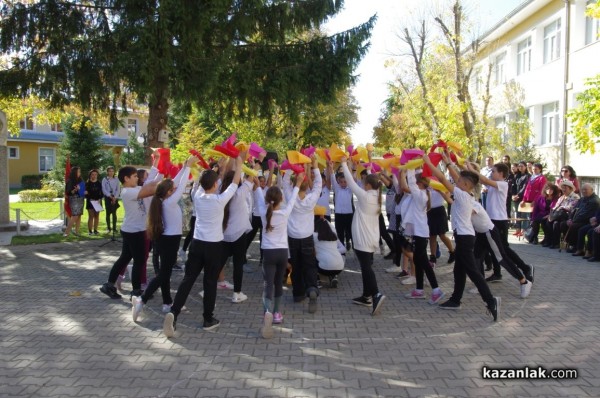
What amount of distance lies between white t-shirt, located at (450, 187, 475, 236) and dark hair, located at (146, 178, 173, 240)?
144 inches

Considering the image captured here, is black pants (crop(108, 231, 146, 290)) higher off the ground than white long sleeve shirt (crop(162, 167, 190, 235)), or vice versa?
white long sleeve shirt (crop(162, 167, 190, 235))

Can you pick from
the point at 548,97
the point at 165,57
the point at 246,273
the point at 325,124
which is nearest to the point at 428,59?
the point at 548,97

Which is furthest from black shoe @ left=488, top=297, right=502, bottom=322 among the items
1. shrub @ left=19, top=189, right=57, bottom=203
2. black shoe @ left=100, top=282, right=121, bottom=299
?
shrub @ left=19, top=189, right=57, bottom=203

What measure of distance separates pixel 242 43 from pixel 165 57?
102 inches

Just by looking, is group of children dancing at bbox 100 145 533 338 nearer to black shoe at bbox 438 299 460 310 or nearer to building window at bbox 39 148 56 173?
black shoe at bbox 438 299 460 310

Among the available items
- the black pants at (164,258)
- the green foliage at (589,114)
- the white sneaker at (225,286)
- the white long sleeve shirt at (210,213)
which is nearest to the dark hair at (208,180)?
the white long sleeve shirt at (210,213)

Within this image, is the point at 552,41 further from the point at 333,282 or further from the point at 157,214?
the point at 157,214

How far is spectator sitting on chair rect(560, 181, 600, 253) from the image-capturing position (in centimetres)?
1045

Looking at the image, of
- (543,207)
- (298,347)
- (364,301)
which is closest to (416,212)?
(364,301)

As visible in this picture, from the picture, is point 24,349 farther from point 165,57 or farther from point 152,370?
point 165,57

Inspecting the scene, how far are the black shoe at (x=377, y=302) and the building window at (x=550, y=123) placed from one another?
55.8 ft

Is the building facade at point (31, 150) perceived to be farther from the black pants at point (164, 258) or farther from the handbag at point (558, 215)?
the black pants at point (164, 258)

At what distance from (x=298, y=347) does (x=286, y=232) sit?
139cm

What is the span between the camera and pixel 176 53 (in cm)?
1038
